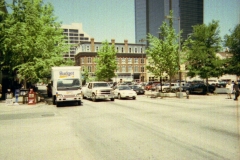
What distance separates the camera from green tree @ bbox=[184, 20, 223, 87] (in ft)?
91.9

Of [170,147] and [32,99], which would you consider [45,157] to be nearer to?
[170,147]

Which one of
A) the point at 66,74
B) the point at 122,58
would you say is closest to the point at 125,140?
the point at 66,74

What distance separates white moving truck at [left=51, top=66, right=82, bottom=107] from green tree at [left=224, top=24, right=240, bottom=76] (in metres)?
21.5

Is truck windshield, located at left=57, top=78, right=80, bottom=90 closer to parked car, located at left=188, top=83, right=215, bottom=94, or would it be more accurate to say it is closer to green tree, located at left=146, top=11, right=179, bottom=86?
green tree, located at left=146, top=11, right=179, bottom=86

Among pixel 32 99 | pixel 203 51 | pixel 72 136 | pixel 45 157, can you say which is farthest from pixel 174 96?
pixel 45 157

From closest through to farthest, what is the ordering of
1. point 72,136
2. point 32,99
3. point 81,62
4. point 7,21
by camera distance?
1. point 72,136
2. point 32,99
3. point 7,21
4. point 81,62

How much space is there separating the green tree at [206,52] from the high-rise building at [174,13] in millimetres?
121758

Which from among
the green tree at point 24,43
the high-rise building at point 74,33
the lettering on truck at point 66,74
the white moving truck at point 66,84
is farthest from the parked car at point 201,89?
the high-rise building at point 74,33

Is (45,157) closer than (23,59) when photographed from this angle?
Yes

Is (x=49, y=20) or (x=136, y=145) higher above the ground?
(x=49, y=20)

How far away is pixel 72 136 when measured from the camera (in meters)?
7.46

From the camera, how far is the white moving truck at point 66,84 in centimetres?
1650

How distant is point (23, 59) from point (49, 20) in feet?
38.3

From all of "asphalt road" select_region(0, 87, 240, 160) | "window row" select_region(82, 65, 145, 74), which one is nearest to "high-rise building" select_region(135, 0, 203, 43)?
"window row" select_region(82, 65, 145, 74)
